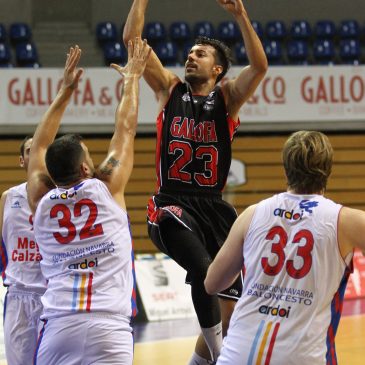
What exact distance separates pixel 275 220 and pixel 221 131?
2209 millimetres

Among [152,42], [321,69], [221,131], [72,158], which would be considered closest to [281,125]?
[321,69]

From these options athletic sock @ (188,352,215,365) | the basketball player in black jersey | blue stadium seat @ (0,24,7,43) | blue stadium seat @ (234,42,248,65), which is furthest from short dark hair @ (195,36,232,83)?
blue stadium seat @ (0,24,7,43)

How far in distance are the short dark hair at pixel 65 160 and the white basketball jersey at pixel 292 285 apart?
1032mm

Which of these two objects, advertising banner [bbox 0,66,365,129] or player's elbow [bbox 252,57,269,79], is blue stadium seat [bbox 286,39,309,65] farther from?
player's elbow [bbox 252,57,269,79]

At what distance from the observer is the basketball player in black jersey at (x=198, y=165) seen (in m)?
5.18

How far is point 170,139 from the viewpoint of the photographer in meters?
5.45

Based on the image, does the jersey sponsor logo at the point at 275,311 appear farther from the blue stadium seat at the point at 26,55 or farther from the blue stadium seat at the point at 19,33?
the blue stadium seat at the point at 19,33

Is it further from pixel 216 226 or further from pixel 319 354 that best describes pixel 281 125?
pixel 319 354

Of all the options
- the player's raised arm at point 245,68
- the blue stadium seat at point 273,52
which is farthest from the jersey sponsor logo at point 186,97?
the blue stadium seat at point 273,52

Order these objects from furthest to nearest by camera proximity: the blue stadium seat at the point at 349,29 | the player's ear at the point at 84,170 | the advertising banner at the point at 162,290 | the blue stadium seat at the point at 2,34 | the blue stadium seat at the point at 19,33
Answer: the blue stadium seat at the point at 349,29, the blue stadium seat at the point at 19,33, the blue stadium seat at the point at 2,34, the advertising banner at the point at 162,290, the player's ear at the point at 84,170

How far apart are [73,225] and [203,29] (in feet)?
40.8

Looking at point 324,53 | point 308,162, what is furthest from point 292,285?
point 324,53

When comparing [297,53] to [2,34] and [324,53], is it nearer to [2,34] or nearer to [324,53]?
[324,53]

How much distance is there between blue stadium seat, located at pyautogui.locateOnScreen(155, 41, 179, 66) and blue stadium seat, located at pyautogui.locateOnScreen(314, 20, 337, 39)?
9.61 ft
